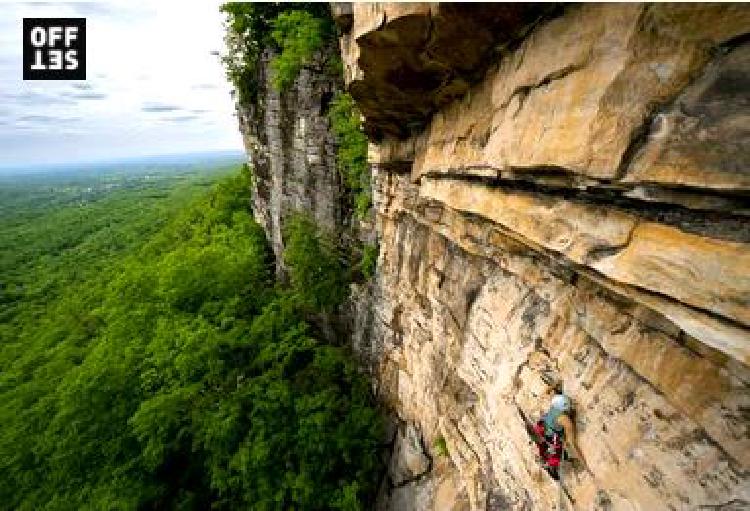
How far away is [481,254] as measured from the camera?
7238mm

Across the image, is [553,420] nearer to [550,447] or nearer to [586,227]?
[550,447]

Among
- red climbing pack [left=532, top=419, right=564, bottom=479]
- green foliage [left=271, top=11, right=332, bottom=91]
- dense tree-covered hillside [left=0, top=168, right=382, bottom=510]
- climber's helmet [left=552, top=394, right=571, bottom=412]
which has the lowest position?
dense tree-covered hillside [left=0, top=168, right=382, bottom=510]

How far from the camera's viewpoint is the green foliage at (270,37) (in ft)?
40.2

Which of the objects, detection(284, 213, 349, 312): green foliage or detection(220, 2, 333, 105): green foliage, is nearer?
detection(220, 2, 333, 105): green foliage

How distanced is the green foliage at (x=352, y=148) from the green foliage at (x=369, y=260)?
843 millimetres

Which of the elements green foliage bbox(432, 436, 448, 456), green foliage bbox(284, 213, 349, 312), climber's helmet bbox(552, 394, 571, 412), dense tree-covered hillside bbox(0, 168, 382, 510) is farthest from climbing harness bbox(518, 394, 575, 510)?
green foliage bbox(284, 213, 349, 312)

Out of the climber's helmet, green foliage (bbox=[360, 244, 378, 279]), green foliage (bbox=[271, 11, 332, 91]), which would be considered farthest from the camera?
green foliage (bbox=[360, 244, 378, 279])

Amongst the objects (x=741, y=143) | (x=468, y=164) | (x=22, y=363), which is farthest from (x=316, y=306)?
(x=22, y=363)

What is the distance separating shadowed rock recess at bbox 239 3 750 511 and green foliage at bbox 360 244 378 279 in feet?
11.2

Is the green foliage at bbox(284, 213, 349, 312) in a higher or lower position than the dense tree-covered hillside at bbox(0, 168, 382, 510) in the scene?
higher

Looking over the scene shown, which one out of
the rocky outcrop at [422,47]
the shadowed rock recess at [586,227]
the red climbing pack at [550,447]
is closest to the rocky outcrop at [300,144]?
the shadowed rock recess at [586,227]

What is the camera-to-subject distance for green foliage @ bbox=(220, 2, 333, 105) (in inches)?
482

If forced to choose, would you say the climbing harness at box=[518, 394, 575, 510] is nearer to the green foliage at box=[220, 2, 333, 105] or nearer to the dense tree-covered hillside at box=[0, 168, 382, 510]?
the dense tree-covered hillside at box=[0, 168, 382, 510]

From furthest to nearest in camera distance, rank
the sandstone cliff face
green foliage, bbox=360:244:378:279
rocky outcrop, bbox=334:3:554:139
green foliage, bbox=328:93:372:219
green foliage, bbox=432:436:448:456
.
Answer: green foliage, bbox=360:244:378:279
green foliage, bbox=328:93:372:219
green foliage, bbox=432:436:448:456
rocky outcrop, bbox=334:3:554:139
the sandstone cliff face
